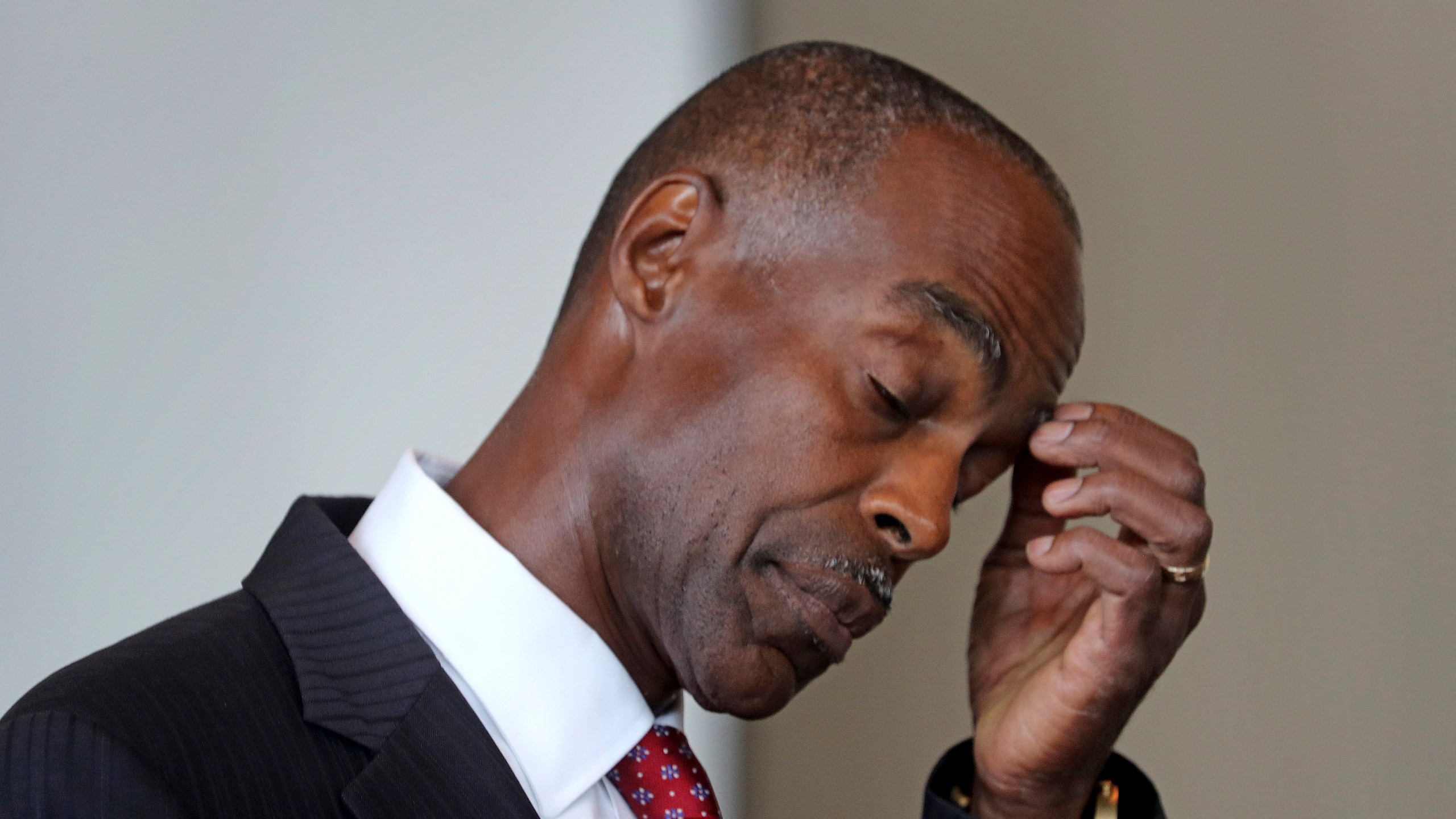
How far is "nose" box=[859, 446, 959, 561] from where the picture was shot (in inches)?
44.0

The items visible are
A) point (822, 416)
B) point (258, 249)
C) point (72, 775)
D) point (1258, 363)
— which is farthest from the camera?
point (1258, 363)

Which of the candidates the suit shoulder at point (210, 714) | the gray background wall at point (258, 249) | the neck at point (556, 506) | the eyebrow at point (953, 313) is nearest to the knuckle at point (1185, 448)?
the eyebrow at point (953, 313)

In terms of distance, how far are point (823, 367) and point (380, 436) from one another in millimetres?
1038

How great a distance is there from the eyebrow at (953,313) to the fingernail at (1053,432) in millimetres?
149

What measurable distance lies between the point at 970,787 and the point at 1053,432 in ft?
1.54

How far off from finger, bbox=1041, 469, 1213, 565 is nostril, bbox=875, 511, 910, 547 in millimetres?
186

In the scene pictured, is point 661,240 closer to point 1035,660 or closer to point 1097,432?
point 1097,432

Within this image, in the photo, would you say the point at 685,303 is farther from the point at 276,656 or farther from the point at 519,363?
the point at 519,363

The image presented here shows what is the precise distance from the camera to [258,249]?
72.6 inches

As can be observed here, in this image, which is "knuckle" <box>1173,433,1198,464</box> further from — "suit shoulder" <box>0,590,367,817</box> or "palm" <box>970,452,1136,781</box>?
"suit shoulder" <box>0,590,367,817</box>

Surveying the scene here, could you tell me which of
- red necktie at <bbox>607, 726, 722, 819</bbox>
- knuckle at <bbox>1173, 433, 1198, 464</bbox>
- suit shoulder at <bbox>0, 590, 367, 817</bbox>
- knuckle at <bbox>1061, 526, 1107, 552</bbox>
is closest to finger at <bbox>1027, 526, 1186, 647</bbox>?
knuckle at <bbox>1061, 526, 1107, 552</bbox>

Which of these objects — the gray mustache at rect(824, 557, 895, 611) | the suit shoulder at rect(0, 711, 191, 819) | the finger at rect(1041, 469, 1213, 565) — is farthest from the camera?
the finger at rect(1041, 469, 1213, 565)

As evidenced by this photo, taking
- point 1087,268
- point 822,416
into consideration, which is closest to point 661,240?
point 822,416

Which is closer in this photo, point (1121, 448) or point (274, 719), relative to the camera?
point (274, 719)
